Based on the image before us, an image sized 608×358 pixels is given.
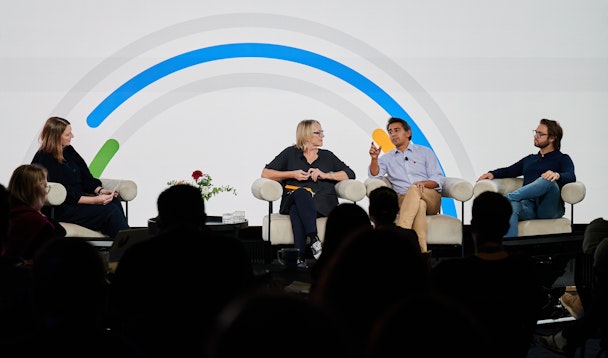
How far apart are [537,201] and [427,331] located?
17.4 feet

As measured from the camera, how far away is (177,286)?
2109mm

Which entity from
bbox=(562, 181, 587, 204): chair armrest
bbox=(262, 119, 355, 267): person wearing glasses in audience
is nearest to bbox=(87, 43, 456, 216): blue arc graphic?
bbox=(262, 119, 355, 267): person wearing glasses in audience

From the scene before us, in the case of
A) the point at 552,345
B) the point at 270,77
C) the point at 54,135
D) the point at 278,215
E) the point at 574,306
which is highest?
the point at 270,77

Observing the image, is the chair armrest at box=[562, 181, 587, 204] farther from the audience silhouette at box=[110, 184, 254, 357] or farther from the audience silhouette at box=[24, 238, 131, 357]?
the audience silhouette at box=[24, 238, 131, 357]

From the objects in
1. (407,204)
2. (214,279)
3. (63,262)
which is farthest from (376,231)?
(407,204)

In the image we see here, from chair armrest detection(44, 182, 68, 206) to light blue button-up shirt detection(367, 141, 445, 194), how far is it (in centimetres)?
228

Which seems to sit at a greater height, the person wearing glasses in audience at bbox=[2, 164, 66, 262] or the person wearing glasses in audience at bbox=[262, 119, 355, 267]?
the person wearing glasses in audience at bbox=[262, 119, 355, 267]

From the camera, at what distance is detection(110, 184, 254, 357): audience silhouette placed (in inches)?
81.6

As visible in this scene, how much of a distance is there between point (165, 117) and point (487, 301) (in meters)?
4.96

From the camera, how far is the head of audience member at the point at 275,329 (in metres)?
0.83

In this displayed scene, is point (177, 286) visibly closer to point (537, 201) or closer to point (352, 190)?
point (352, 190)

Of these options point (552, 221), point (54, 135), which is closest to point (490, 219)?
point (552, 221)

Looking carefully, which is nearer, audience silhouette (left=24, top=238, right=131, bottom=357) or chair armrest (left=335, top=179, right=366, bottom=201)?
audience silhouette (left=24, top=238, right=131, bottom=357)

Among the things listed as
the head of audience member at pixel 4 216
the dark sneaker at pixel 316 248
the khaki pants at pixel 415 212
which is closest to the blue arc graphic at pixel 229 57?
the khaki pants at pixel 415 212
